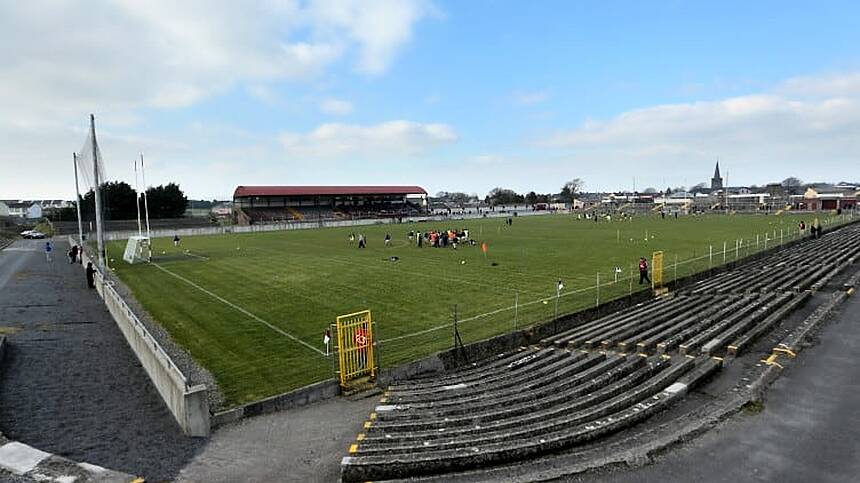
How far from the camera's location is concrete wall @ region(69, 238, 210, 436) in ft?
32.3

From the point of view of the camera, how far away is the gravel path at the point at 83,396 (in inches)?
372

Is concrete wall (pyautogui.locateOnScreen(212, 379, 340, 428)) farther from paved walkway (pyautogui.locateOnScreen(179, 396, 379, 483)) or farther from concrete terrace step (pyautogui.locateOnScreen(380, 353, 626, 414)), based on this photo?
concrete terrace step (pyautogui.locateOnScreen(380, 353, 626, 414))

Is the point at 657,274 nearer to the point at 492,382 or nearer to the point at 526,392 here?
the point at 492,382

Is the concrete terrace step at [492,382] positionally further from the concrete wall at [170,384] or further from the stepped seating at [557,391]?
the concrete wall at [170,384]

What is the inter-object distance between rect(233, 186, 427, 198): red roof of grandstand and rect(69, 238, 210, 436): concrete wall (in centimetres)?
7401

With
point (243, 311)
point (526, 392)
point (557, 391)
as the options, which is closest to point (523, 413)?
point (526, 392)

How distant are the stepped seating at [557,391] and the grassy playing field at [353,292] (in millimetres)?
2356

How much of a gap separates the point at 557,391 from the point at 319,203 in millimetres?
91198

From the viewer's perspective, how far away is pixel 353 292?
23094 mm

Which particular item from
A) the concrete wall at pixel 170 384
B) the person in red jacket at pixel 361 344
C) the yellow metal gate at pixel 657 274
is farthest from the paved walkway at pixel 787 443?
the yellow metal gate at pixel 657 274

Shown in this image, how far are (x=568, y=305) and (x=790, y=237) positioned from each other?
34500 mm

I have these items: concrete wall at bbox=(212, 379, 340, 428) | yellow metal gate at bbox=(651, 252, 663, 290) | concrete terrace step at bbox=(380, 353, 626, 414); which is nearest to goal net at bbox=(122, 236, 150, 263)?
concrete wall at bbox=(212, 379, 340, 428)

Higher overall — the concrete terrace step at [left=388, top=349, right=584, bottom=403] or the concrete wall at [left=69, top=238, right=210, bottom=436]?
the concrete wall at [left=69, top=238, right=210, bottom=436]

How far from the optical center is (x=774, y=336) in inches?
587
